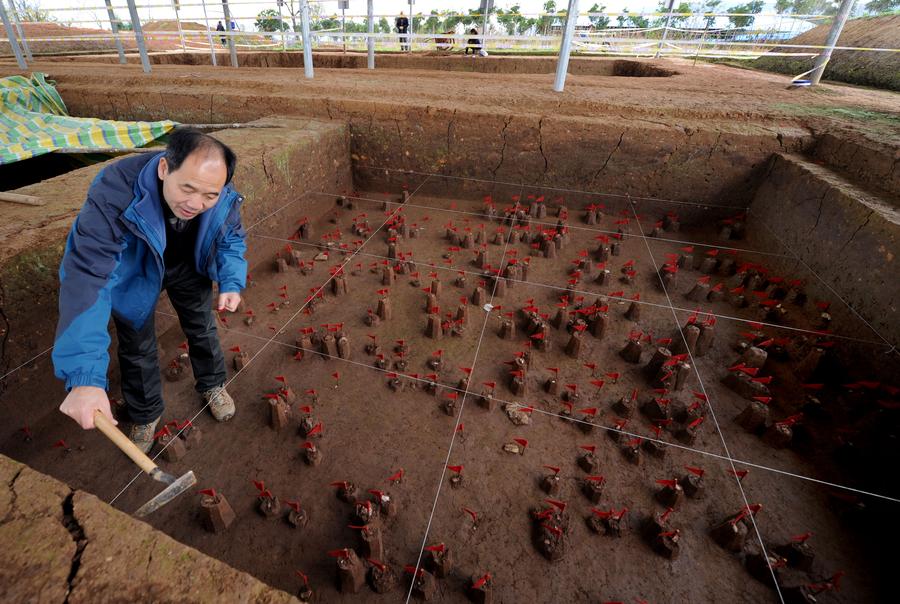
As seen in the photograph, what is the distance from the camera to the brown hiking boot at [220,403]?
2.52 m

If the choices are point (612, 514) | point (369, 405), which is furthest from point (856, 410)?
point (369, 405)

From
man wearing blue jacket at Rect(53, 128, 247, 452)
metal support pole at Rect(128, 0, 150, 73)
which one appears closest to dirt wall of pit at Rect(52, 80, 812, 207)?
metal support pole at Rect(128, 0, 150, 73)

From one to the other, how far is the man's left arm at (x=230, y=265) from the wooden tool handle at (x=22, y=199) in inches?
59.5

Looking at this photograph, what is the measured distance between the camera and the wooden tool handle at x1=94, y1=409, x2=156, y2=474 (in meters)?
1.34

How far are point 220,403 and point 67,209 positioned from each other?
5.02ft

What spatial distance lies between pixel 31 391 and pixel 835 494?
14.9 feet

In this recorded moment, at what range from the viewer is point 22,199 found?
2535mm

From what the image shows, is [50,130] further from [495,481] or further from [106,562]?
[495,481]

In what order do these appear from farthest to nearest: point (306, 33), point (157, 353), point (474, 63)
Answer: point (474, 63)
point (306, 33)
point (157, 353)

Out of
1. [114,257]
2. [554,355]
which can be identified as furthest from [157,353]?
[554,355]

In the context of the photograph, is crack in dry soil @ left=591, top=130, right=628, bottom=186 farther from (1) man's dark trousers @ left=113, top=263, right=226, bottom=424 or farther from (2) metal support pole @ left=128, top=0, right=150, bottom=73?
(2) metal support pole @ left=128, top=0, right=150, bottom=73

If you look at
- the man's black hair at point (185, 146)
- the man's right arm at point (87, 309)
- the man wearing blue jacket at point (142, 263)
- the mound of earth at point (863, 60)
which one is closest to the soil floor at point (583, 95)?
the mound of earth at point (863, 60)

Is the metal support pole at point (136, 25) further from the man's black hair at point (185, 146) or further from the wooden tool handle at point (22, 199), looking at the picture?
the man's black hair at point (185, 146)

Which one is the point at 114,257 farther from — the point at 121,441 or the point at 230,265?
the point at 121,441
